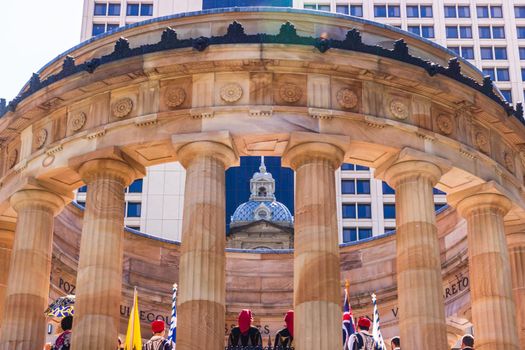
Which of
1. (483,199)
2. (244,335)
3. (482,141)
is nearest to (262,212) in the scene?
(482,141)

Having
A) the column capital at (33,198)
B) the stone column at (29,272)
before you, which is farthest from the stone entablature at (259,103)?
the stone column at (29,272)

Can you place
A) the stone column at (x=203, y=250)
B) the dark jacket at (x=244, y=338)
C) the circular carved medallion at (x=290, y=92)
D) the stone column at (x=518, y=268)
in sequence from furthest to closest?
the stone column at (x=518, y=268)
the circular carved medallion at (x=290, y=92)
the dark jacket at (x=244, y=338)
the stone column at (x=203, y=250)

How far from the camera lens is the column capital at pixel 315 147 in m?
42.1

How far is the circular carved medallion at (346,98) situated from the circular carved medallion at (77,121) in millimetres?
10926

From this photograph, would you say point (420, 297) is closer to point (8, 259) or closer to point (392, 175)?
point (392, 175)

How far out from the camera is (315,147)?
42.0 meters

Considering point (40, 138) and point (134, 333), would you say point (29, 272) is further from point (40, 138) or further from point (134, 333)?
point (134, 333)

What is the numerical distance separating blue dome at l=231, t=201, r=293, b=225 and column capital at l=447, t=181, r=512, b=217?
61.6m

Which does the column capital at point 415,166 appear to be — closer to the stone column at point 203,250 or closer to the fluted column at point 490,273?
the fluted column at point 490,273

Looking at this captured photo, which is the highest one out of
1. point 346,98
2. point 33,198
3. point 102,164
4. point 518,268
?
point 346,98

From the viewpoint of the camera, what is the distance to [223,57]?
43.1 meters

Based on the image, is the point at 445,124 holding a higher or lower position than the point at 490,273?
higher

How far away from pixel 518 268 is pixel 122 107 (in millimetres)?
20216

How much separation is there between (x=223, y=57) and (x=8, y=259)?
15418 millimetres
